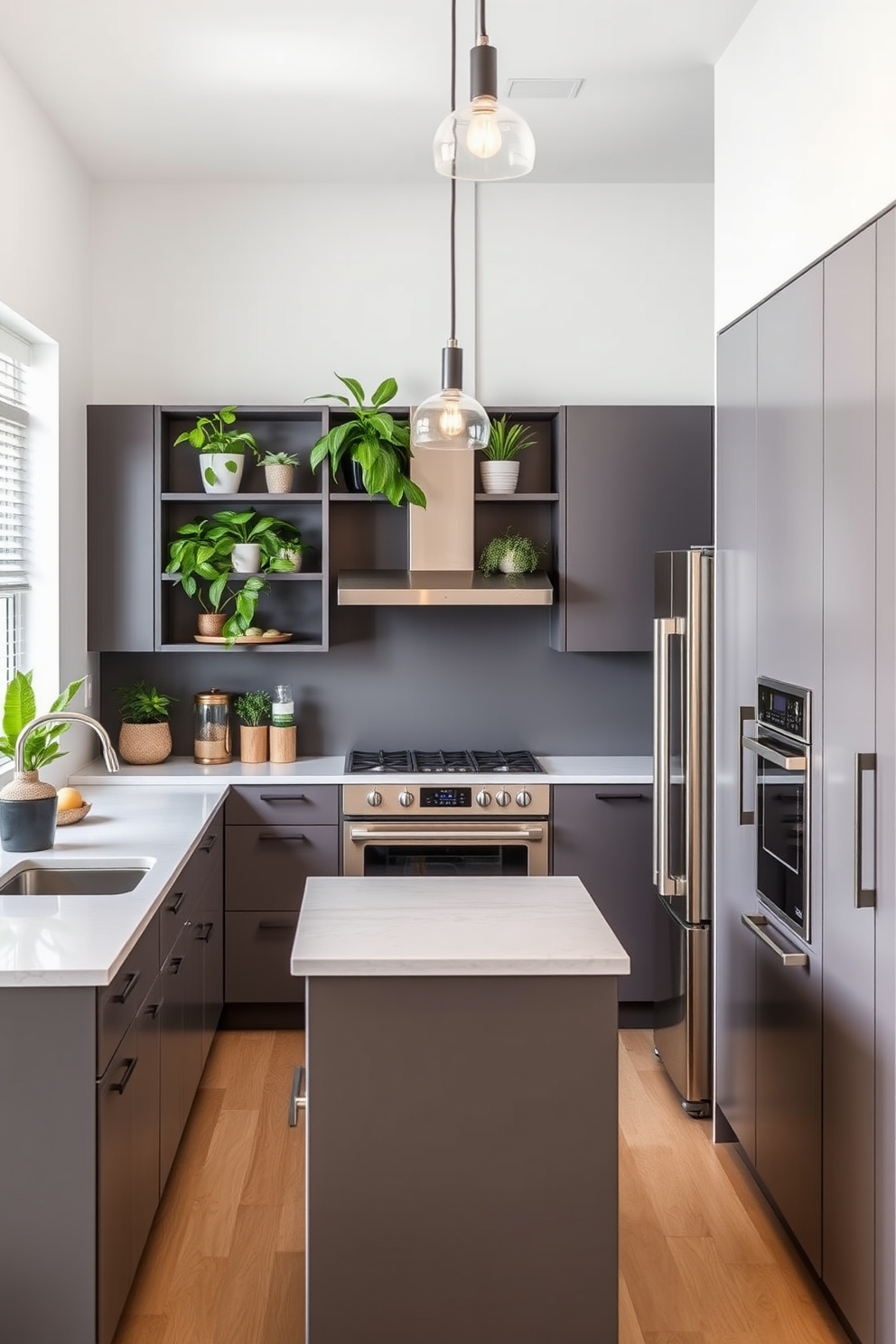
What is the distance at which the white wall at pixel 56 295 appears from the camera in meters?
3.40

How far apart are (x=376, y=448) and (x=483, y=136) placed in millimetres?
2276

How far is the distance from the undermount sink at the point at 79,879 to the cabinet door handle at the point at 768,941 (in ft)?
5.10

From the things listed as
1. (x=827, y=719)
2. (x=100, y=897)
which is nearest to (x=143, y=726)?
(x=100, y=897)

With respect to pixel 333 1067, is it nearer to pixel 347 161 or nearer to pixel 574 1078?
pixel 574 1078

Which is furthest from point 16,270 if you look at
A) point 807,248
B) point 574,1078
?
point 574,1078

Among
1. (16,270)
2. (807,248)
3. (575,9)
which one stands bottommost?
(807,248)

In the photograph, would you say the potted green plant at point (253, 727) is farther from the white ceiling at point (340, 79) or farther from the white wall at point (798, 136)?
the white wall at point (798, 136)

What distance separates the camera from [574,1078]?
2.12 m

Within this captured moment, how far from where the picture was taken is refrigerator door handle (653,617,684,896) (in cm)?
347

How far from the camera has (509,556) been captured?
4254 millimetres

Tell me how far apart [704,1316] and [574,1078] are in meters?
0.78

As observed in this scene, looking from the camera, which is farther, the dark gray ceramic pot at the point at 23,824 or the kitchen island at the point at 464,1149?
the dark gray ceramic pot at the point at 23,824

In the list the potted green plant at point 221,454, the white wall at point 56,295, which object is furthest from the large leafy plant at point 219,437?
the white wall at point 56,295

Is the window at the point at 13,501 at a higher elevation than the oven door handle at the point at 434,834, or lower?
higher
